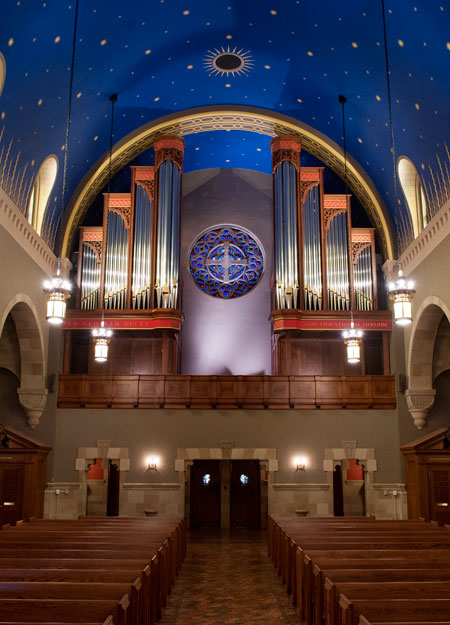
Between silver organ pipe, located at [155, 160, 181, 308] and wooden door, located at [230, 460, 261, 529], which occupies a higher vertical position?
silver organ pipe, located at [155, 160, 181, 308]

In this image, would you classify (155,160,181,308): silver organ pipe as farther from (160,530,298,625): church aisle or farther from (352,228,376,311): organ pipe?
(160,530,298,625): church aisle

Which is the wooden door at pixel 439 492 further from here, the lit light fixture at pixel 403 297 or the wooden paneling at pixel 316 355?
the lit light fixture at pixel 403 297

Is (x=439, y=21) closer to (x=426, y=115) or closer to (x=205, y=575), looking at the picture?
(x=426, y=115)

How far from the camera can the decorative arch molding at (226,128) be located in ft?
58.6

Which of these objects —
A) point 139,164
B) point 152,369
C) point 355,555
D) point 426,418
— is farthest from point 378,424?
point 139,164

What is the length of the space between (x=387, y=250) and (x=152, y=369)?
7.27m

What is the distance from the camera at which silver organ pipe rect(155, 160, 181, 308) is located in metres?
16.9

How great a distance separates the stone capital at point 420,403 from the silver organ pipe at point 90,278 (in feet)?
28.5

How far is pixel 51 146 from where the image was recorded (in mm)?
14805

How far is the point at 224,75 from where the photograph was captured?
16.7 meters

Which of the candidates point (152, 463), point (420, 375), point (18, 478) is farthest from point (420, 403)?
point (18, 478)

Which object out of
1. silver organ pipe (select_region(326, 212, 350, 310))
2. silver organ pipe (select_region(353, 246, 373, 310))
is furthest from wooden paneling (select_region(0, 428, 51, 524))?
silver organ pipe (select_region(353, 246, 373, 310))

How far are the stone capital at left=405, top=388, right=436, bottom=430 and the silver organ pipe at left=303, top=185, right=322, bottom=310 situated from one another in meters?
3.31

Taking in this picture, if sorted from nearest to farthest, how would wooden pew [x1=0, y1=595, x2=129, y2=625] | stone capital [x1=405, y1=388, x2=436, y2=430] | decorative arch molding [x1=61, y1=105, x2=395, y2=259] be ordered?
1. wooden pew [x1=0, y1=595, x2=129, y2=625]
2. stone capital [x1=405, y1=388, x2=436, y2=430]
3. decorative arch molding [x1=61, y1=105, x2=395, y2=259]
